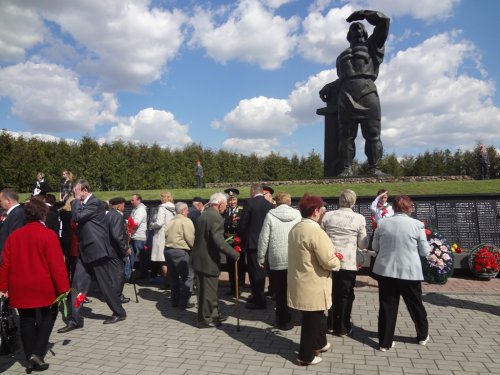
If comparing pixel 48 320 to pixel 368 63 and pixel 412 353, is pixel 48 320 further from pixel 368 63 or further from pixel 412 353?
pixel 368 63

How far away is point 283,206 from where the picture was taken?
19.4 ft

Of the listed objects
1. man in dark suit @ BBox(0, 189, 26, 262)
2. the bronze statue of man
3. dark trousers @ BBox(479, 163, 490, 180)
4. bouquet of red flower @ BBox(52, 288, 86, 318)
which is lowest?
bouquet of red flower @ BBox(52, 288, 86, 318)

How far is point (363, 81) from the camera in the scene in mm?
16828

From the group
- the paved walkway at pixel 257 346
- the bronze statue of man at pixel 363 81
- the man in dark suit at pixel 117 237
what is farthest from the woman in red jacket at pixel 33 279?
the bronze statue of man at pixel 363 81

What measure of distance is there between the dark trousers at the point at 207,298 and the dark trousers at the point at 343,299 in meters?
1.74

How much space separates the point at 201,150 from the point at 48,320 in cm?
2829

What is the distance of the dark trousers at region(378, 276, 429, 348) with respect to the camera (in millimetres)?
4609

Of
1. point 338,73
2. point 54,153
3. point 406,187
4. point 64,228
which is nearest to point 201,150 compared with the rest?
point 54,153

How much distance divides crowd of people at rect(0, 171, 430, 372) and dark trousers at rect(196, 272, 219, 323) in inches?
0.6

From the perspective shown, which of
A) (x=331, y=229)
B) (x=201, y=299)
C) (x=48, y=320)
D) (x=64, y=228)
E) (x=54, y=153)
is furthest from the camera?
(x=54, y=153)

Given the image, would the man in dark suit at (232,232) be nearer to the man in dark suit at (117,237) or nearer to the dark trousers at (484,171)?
the man in dark suit at (117,237)

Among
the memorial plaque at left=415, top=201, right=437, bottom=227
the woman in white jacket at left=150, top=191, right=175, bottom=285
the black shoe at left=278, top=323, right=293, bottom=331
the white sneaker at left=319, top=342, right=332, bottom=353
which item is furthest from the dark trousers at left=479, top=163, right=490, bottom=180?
the white sneaker at left=319, top=342, right=332, bottom=353

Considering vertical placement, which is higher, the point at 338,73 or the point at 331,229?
the point at 338,73

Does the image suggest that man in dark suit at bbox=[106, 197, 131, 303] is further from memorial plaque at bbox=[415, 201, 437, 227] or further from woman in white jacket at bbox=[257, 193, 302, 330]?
memorial plaque at bbox=[415, 201, 437, 227]
